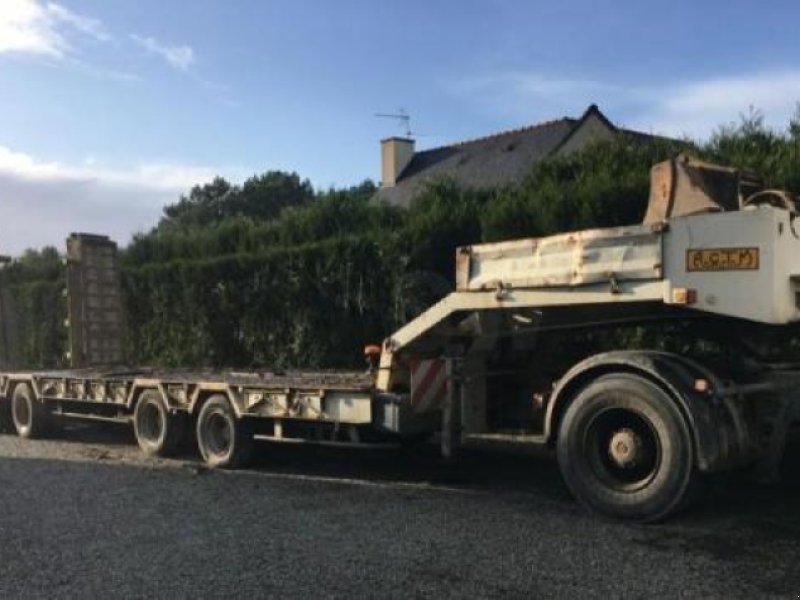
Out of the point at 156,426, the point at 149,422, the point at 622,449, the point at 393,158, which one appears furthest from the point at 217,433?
the point at 393,158

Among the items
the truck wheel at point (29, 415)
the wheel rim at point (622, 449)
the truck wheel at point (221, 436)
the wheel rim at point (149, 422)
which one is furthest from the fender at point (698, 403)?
the truck wheel at point (29, 415)

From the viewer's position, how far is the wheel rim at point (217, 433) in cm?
1103

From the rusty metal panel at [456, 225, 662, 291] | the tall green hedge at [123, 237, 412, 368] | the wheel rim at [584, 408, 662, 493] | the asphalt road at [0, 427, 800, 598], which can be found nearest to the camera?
the asphalt road at [0, 427, 800, 598]

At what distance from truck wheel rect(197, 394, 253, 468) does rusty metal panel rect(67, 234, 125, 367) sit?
5.63 m

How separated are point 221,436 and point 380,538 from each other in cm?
449

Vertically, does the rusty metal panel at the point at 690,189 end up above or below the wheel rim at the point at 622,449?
above

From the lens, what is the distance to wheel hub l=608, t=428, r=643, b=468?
7.37 m

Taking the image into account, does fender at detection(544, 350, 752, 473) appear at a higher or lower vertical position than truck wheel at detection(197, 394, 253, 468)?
higher

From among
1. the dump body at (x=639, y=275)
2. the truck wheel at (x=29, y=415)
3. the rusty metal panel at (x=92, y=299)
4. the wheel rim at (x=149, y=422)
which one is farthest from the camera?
the rusty metal panel at (x=92, y=299)

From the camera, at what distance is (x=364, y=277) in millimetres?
15703

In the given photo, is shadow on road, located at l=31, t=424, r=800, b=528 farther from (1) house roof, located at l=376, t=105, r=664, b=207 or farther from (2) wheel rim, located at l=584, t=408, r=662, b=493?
(1) house roof, located at l=376, t=105, r=664, b=207

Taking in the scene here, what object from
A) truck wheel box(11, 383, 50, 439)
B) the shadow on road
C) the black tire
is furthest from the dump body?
truck wheel box(11, 383, 50, 439)

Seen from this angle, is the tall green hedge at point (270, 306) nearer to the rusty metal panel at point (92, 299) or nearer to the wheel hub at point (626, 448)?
the rusty metal panel at point (92, 299)

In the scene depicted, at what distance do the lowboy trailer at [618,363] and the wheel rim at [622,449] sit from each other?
0.01 m
